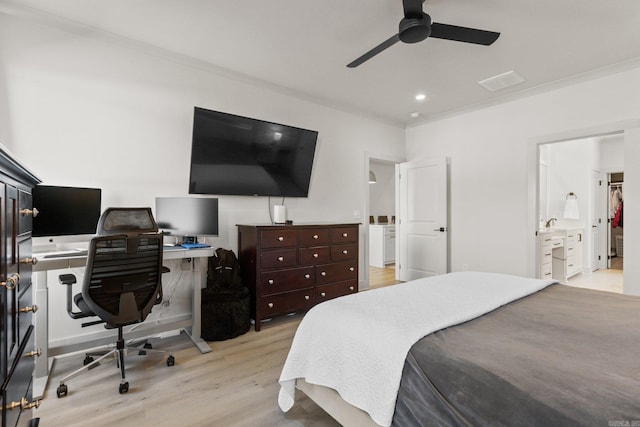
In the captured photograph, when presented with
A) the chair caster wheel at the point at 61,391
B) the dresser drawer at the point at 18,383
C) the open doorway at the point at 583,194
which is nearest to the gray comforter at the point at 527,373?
the dresser drawer at the point at 18,383

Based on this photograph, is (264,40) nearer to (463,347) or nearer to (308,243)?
(308,243)

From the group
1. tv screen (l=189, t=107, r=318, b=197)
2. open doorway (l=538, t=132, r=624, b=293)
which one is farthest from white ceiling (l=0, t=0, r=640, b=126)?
open doorway (l=538, t=132, r=624, b=293)

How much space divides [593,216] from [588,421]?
7066 millimetres

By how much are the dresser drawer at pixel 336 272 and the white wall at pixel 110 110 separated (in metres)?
0.92

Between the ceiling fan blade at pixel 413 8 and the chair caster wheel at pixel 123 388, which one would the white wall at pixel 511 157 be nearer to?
the ceiling fan blade at pixel 413 8

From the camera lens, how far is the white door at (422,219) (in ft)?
15.4

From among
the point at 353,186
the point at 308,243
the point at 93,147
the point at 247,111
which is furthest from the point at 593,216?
the point at 93,147

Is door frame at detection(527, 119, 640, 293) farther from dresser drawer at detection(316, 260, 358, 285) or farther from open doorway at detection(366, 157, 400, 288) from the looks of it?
dresser drawer at detection(316, 260, 358, 285)

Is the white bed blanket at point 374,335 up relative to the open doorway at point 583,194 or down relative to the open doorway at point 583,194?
down

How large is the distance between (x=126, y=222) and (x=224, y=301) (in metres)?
1.10

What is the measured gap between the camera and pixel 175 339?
2.95 meters

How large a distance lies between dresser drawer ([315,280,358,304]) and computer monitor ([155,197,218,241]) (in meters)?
1.37

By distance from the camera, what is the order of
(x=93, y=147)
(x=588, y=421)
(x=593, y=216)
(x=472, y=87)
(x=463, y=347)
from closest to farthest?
(x=588, y=421) < (x=463, y=347) < (x=93, y=147) < (x=472, y=87) < (x=593, y=216)

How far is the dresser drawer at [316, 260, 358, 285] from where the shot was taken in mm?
3580
